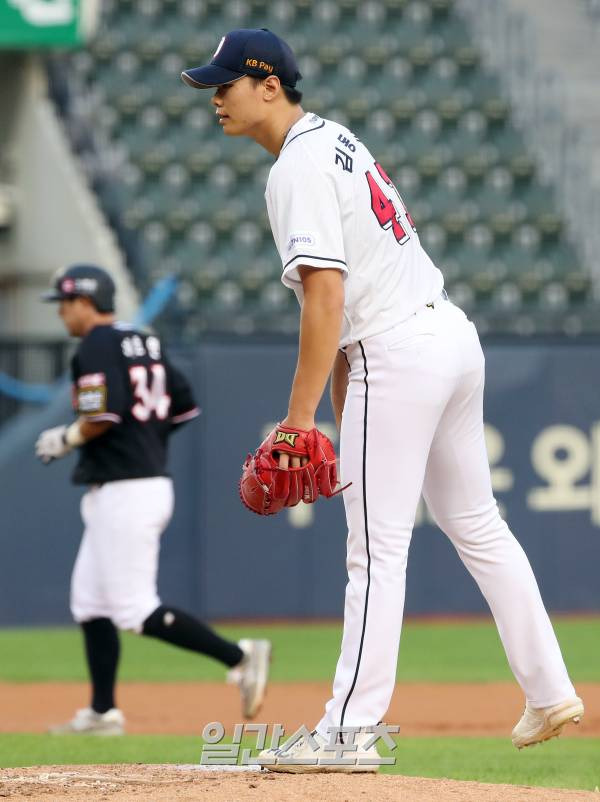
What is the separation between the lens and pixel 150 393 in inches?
235

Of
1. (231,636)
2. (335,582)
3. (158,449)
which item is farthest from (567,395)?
(158,449)

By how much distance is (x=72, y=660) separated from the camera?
26.8ft

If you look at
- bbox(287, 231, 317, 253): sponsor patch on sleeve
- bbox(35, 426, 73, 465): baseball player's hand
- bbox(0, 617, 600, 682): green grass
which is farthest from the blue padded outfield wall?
bbox(287, 231, 317, 253): sponsor patch on sleeve

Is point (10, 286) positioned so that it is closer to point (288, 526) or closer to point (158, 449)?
point (288, 526)

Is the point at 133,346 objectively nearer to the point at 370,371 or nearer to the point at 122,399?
the point at 122,399

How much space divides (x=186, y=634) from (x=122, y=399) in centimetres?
94

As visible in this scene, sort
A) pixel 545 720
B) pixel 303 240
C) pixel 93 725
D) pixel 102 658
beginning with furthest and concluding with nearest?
pixel 102 658
pixel 93 725
pixel 545 720
pixel 303 240

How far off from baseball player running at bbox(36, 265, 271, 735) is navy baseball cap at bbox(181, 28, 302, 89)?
7.53ft

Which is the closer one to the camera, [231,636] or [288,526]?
[231,636]

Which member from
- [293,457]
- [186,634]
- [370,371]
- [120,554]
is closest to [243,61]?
[370,371]

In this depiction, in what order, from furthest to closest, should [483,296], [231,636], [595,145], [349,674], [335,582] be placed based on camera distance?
[595,145] < [483,296] < [335,582] < [231,636] < [349,674]

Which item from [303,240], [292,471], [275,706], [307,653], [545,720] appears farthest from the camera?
[307,653]

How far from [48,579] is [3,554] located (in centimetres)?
32

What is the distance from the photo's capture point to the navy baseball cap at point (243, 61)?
3635mm
